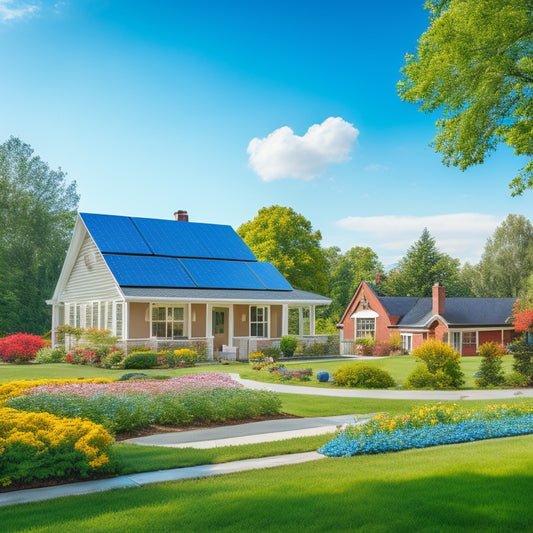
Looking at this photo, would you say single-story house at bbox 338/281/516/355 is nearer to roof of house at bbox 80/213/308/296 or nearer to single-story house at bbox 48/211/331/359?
single-story house at bbox 48/211/331/359

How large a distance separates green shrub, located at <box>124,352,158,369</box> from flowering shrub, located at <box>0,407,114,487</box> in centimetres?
1694

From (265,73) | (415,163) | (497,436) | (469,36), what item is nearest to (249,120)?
(265,73)

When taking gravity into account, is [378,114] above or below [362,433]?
above

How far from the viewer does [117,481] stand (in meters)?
7.14

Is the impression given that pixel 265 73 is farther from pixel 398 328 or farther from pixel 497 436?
pixel 398 328

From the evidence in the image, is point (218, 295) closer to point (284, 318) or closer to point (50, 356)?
point (284, 318)

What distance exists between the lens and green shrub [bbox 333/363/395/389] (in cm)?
1841

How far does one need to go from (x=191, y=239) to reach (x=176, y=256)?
2445 mm

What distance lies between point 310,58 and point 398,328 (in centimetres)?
2504

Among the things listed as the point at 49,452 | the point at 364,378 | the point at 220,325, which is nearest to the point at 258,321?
the point at 220,325

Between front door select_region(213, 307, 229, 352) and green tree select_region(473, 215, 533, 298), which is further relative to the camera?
green tree select_region(473, 215, 533, 298)

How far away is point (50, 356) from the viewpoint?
93.7ft

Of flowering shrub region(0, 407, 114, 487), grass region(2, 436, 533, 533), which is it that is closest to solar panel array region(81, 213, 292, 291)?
flowering shrub region(0, 407, 114, 487)

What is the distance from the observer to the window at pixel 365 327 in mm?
45969
